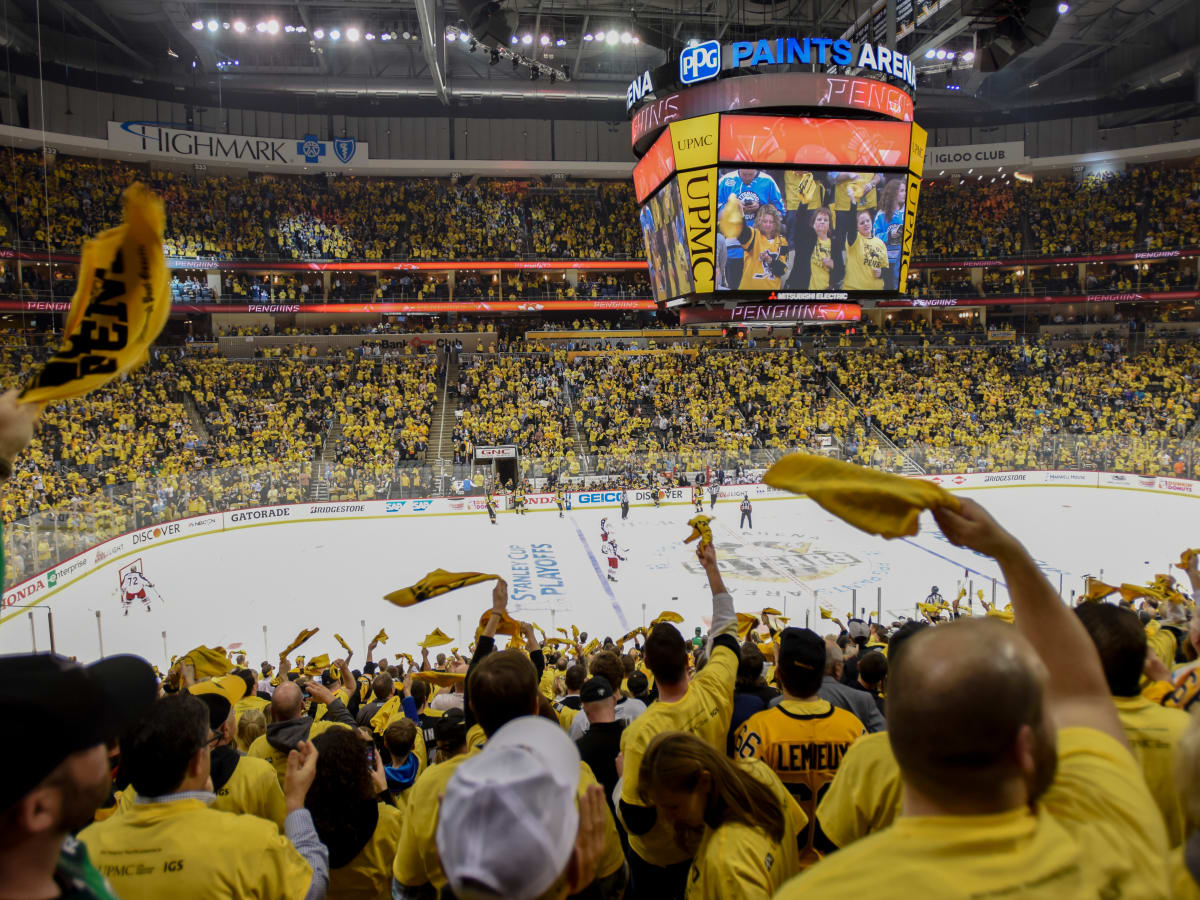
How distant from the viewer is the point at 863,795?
257 cm

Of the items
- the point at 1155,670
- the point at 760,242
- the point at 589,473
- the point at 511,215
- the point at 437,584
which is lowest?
the point at 589,473

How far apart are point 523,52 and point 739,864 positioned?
3852 cm

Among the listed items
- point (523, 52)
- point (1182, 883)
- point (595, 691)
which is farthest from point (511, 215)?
point (1182, 883)

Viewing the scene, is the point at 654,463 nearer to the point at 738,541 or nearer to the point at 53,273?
the point at 738,541

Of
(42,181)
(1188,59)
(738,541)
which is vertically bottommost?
(738,541)

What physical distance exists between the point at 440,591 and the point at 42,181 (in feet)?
135

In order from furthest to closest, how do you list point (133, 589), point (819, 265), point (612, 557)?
point (612, 557) < point (819, 265) < point (133, 589)

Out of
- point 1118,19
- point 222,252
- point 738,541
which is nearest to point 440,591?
point 738,541

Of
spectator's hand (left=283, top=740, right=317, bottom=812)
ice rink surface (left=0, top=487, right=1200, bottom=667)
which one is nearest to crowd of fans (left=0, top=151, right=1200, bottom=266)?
ice rink surface (left=0, top=487, right=1200, bottom=667)

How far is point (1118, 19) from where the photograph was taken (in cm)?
3369

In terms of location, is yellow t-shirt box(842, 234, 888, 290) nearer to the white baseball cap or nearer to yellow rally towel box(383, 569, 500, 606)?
yellow rally towel box(383, 569, 500, 606)

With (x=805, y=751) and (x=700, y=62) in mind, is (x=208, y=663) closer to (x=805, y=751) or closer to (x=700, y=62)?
(x=805, y=751)

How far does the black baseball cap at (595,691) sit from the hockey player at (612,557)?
15.7 m

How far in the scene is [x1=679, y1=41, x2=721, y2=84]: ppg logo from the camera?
1617 cm
